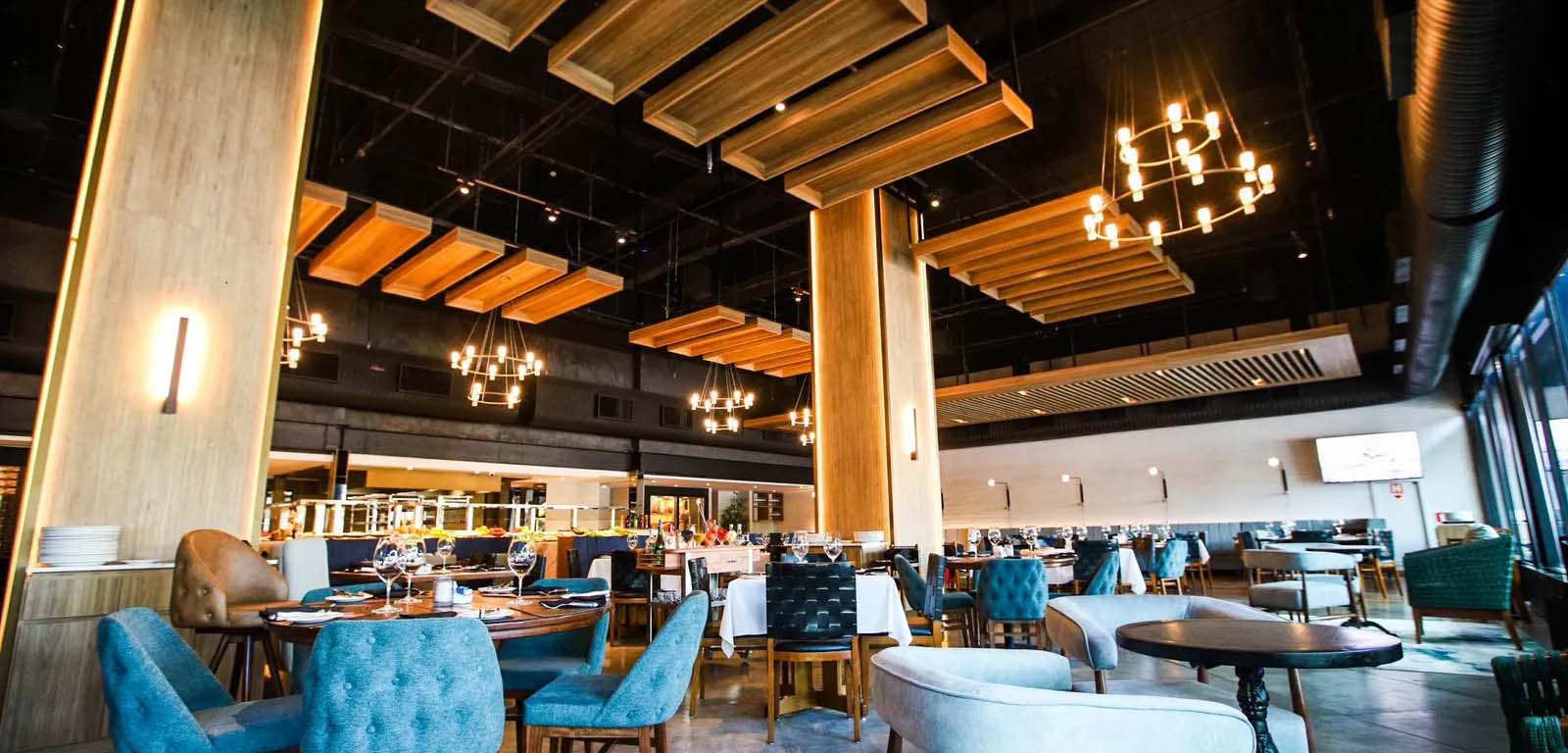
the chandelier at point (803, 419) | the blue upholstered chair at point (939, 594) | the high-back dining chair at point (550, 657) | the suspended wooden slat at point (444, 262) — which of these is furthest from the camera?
the chandelier at point (803, 419)

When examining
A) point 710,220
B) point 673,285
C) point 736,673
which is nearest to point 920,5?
point 736,673

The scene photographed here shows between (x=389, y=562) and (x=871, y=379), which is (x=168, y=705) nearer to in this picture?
(x=389, y=562)

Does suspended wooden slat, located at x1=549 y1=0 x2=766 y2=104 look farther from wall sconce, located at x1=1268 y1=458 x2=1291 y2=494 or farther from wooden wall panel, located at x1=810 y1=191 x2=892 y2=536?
wall sconce, located at x1=1268 y1=458 x2=1291 y2=494

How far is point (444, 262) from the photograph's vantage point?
27.5 ft

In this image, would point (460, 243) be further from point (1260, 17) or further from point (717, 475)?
point (717, 475)

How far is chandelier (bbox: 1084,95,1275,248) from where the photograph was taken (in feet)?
17.4

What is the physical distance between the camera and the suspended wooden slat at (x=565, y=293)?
8977mm

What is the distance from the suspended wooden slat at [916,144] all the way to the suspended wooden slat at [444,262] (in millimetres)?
3330

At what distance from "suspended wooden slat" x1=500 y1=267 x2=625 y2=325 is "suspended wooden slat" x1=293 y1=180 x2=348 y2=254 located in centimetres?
257

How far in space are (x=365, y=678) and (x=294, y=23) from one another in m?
4.73

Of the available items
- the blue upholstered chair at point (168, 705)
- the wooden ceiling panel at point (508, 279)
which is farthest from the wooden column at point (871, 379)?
the blue upholstered chair at point (168, 705)

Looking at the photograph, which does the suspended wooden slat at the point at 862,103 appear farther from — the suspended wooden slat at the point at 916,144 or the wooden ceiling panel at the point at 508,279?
the wooden ceiling panel at the point at 508,279

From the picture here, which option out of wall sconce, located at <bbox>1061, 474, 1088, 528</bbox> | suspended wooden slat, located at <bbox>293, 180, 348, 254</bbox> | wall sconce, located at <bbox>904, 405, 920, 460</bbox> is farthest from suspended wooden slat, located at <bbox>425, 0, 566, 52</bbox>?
wall sconce, located at <bbox>1061, 474, 1088, 528</bbox>

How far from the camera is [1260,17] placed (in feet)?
21.6
